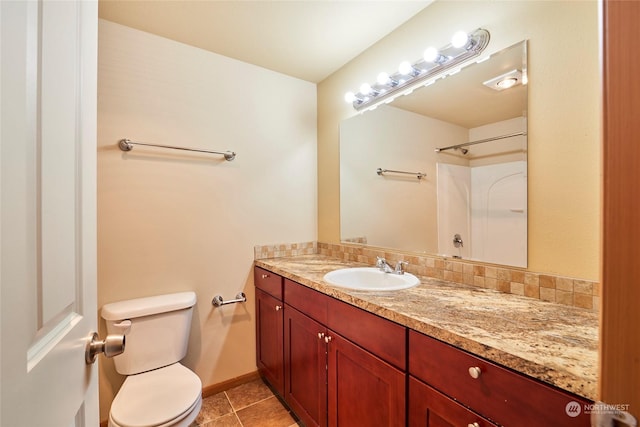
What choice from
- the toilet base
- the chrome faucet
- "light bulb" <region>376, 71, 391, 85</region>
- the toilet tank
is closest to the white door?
the toilet base

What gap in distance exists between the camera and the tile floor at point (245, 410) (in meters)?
1.65

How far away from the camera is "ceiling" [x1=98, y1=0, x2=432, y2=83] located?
1498 millimetres

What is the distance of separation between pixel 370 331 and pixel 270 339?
3.42ft

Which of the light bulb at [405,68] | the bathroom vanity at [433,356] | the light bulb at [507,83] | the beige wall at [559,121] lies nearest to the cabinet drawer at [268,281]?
the bathroom vanity at [433,356]

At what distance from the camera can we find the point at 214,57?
1.93 meters

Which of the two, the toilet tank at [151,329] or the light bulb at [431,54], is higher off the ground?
the light bulb at [431,54]

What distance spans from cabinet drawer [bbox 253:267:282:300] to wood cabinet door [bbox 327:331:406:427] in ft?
1.83

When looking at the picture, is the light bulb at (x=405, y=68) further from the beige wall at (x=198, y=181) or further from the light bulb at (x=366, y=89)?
the beige wall at (x=198, y=181)

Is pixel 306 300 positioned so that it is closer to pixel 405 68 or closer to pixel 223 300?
pixel 223 300

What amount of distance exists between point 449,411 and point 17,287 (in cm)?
101

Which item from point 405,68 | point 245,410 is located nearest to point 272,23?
point 405,68

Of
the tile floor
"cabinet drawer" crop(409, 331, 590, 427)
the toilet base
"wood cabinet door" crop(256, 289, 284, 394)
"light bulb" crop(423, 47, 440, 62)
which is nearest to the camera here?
"cabinet drawer" crop(409, 331, 590, 427)

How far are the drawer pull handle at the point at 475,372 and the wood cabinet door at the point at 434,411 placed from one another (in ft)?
0.36

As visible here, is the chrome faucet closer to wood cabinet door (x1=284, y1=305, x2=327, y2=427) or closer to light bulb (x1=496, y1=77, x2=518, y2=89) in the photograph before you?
wood cabinet door (x1=284, y1=305, x2=327, y2=427)
